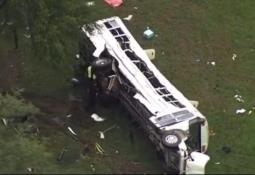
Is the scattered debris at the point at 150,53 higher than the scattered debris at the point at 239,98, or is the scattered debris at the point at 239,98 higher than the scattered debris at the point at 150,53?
the scattered debris at the point at 150,53

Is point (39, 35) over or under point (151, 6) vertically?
over

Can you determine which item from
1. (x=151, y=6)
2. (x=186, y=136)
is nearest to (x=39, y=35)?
(x=186, y=136)

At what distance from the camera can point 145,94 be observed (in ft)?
39.5

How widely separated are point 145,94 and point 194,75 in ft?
Result: 7.26

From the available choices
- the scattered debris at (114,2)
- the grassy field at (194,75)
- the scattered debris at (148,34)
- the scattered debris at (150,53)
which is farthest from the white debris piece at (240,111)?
the scattered debris at (114,2)

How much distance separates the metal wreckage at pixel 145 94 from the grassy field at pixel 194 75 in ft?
1.61

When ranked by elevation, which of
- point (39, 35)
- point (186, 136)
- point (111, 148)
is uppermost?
point (39, 35)

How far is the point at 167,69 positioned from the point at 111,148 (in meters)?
2.73

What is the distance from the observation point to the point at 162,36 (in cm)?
1509

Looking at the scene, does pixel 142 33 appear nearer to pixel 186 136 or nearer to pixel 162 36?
pixel 162 36

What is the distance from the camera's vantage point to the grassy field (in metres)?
11.9

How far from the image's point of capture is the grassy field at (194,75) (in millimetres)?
11891

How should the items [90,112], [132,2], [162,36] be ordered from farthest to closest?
[132,2]
[162,36]
[90,112]

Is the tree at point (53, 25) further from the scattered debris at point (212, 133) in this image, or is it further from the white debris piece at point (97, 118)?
the scattered debris at point (212, 133)
